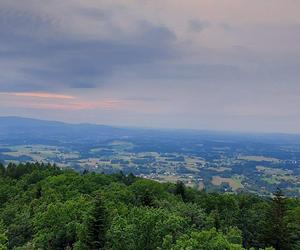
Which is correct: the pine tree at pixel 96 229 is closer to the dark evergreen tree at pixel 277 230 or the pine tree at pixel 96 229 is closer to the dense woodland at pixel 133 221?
the dense woodland at pixel 133 221

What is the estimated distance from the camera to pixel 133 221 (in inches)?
1426

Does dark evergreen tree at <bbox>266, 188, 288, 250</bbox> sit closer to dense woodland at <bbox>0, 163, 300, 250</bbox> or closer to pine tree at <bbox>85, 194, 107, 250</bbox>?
dense woodland at <bbox>0, 163, 300, 250</bbox>

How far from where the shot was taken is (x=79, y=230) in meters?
38.0

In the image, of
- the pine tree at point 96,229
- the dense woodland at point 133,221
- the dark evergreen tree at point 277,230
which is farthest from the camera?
the dark evergreen tree at point 277,230

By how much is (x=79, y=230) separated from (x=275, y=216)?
77.3 ft

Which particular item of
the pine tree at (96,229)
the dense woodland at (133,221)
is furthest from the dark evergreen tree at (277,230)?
Answer: the pine tree at (96,229)

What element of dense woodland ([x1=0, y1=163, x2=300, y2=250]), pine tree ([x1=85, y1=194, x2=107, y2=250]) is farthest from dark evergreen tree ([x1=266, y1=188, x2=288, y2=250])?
pine tree ([x1=85, y1=194, x2=107, y2=250])

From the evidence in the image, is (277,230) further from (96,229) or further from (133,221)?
(96,229)

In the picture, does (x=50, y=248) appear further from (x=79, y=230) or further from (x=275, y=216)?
(x=275, y=216)

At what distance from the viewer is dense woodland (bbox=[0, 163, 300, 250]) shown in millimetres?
34375

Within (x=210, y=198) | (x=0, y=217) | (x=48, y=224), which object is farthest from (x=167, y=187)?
(x=48, y=224)

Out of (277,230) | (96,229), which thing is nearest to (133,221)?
(96,229)

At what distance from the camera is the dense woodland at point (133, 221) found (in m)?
34.4

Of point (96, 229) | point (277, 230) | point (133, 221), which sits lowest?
point (277, 230)
